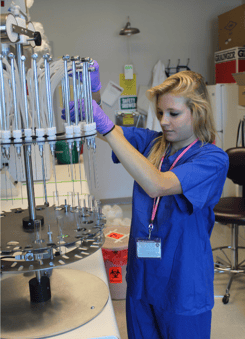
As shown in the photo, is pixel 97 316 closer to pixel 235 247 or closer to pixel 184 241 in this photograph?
pixel 184 241

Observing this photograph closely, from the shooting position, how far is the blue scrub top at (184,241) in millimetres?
1189

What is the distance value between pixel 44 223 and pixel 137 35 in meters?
3.84

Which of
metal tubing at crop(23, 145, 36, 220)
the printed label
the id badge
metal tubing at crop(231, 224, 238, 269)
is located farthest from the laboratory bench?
the printed label

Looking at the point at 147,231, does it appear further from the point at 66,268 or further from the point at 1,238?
the point at 1,238

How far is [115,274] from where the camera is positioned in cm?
230

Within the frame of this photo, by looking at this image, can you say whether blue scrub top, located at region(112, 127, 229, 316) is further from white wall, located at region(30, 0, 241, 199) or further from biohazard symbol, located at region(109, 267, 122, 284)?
white wall, located at region(30, 0, 241, 199)

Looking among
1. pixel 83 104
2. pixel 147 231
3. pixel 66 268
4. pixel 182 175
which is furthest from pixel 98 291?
pixel 83 104

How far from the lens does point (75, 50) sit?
4.29m

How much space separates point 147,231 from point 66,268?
316 millimetres

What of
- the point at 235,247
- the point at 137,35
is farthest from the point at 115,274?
the point at 137,35

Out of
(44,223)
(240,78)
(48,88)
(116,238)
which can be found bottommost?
(116,238)

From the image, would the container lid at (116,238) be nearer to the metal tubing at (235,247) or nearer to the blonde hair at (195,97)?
the metal tubing at (235,247)

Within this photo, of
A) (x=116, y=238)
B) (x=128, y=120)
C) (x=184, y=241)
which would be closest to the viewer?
(x=184, y=241)

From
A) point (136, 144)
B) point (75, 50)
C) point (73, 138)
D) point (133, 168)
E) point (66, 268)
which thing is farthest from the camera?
point (75, 50)
